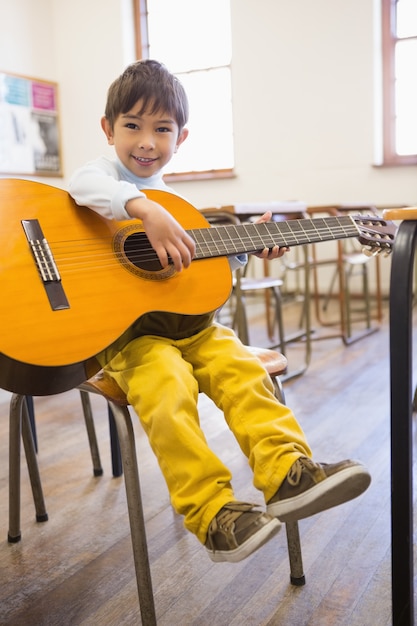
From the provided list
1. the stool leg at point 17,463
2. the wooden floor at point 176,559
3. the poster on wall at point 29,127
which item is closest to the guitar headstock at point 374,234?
the wooden floor at point 176,559

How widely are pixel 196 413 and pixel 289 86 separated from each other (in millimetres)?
4801

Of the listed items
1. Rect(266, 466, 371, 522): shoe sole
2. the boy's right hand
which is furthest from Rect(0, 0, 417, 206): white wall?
Rect(266, 466, 371, 522): shoe sole

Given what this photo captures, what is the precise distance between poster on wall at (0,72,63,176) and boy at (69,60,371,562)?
16.5ft

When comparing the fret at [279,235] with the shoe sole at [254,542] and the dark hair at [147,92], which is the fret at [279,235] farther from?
the shoe sole at [254,542]

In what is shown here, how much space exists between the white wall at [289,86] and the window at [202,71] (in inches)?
4.1

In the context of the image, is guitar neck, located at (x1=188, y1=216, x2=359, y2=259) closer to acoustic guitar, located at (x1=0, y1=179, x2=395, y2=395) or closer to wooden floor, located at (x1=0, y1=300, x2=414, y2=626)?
acoustic guitar, located at (x1=0, y1=179, x2=395, y2=395)

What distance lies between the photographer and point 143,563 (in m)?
1.05

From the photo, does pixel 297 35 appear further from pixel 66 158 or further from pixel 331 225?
pixel 331 225

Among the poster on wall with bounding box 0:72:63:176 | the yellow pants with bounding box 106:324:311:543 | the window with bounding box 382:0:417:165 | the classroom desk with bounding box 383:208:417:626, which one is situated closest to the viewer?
the classroom desk with bounding box 383:208:417:626

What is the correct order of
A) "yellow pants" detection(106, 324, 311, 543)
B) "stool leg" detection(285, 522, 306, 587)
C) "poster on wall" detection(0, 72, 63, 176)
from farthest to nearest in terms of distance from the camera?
1. "poster on wall" detection(0, 72, 63, 176)
2. "stool leg" detection(285, 522, 306, 587)
3. "yellow pants" detection(106, 324, 311, 543)

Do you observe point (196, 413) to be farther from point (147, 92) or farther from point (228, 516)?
point (147, 92)

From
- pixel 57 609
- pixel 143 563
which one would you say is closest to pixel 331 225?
pixel 143 563

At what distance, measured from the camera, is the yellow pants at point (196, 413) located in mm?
998

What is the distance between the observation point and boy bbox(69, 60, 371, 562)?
0.96 metres
